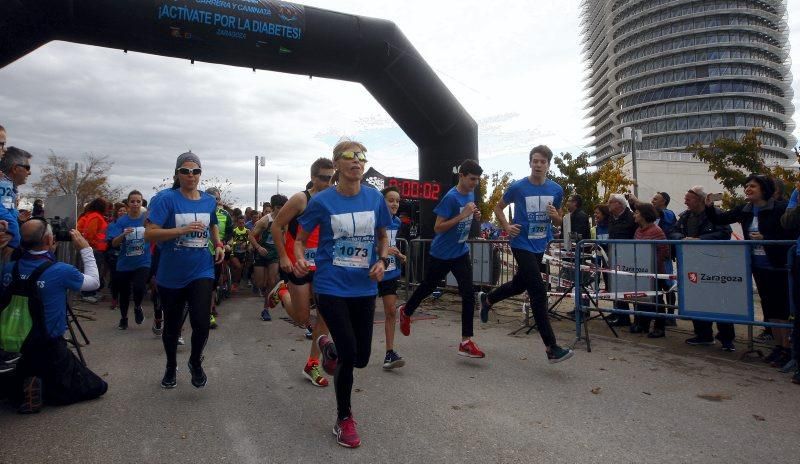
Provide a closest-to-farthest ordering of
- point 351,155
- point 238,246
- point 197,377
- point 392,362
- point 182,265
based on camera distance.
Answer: point 351,155
point 197,377
point 182,265
point 392,362
point 238,246

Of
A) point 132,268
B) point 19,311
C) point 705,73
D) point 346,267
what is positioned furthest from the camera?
point 705,73

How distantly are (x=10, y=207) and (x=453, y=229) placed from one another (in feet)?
14.1

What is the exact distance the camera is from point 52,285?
3.93 meters

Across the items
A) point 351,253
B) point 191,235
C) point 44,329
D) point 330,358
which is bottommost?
point 330,358

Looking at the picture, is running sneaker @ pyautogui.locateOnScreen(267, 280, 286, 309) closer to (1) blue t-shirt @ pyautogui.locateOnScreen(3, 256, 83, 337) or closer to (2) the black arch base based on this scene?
(1) blue t-shirt @ pyautogui.locateOnScreen(3, 256, 83, 337)

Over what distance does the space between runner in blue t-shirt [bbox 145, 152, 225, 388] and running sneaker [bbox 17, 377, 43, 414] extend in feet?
2.92

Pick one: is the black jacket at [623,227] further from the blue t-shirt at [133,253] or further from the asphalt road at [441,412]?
the blue t-shirt at [133,253]

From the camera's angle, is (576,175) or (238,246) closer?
(238,246)

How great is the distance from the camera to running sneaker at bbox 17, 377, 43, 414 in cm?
367

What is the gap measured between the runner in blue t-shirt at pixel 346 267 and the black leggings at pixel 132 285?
15.6 feet

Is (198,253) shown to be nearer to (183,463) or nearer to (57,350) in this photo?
(57,350)

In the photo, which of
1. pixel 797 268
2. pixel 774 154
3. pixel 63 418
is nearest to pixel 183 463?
pixel 63 418

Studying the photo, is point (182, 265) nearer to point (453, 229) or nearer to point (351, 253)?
point (351, 253)

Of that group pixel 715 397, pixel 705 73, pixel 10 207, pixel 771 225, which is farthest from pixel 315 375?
pixel 705 73
